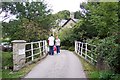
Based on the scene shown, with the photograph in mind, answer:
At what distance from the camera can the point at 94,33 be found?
29.4 m

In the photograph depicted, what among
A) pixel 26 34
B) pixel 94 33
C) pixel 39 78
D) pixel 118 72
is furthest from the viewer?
pixel 94 33

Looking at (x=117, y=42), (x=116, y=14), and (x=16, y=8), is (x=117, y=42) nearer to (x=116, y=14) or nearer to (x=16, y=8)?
(x=116, y=14)

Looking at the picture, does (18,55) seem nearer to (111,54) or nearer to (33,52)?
(111,54)

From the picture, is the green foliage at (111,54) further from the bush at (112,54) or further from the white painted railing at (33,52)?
the white painted railing at (33,52)

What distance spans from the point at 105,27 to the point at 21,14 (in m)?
19.2

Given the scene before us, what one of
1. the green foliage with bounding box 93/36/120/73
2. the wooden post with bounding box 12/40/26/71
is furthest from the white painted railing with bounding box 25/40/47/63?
the green foliage with bounding box 93/36/120/73

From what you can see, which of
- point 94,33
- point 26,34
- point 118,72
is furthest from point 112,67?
point 94,33

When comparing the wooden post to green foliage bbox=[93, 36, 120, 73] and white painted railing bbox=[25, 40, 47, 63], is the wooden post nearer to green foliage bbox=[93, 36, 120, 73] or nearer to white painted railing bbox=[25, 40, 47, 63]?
white painted railing bbox=[25, 40, 47, 63]

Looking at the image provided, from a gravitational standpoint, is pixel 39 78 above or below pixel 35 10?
below

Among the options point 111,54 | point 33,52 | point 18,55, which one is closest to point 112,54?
point 111,54

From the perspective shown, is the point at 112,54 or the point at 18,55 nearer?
the point at 112,54

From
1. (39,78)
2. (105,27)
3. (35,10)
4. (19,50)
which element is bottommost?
(39,78)

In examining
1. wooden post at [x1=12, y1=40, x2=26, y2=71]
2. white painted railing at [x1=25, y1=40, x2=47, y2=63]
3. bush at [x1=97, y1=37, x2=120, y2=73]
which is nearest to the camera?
bush at [x1=97, y1=37, x2=120, y2=73]

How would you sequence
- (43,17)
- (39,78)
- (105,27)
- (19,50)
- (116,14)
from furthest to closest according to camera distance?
(43,17)
(105,27)
(116,14)
(19,50)
(39,78)
